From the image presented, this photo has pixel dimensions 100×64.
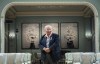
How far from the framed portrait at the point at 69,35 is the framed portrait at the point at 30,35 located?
1.62 metres

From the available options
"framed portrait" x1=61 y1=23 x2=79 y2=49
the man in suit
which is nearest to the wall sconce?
"framed portrait" x1=61 y1=23 x2=79 y2=49

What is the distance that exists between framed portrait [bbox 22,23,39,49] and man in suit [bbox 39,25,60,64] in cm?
1179

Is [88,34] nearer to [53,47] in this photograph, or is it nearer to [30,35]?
[30,35]

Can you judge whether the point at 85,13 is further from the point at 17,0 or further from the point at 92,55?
the point at 92,55

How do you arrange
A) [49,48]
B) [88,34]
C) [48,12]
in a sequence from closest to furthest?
[49,48] → [88,34] → [48,12]

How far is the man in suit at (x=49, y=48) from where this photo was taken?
5.36 m

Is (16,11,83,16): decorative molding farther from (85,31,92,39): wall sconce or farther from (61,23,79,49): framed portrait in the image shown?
(85,31,92,39): wall sconce

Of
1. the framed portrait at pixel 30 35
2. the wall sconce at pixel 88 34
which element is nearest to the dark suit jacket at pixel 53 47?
the wall sconce at pixel 88 34

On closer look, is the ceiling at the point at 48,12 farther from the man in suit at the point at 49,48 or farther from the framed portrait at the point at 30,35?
the man in suit at the point at 49,48

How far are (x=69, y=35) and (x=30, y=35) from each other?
7.96ft

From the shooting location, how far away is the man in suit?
536cm

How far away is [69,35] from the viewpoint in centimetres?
1730

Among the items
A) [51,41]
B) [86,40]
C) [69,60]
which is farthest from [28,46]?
[51,41]

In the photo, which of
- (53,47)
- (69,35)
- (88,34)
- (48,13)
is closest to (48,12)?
(48,13)
